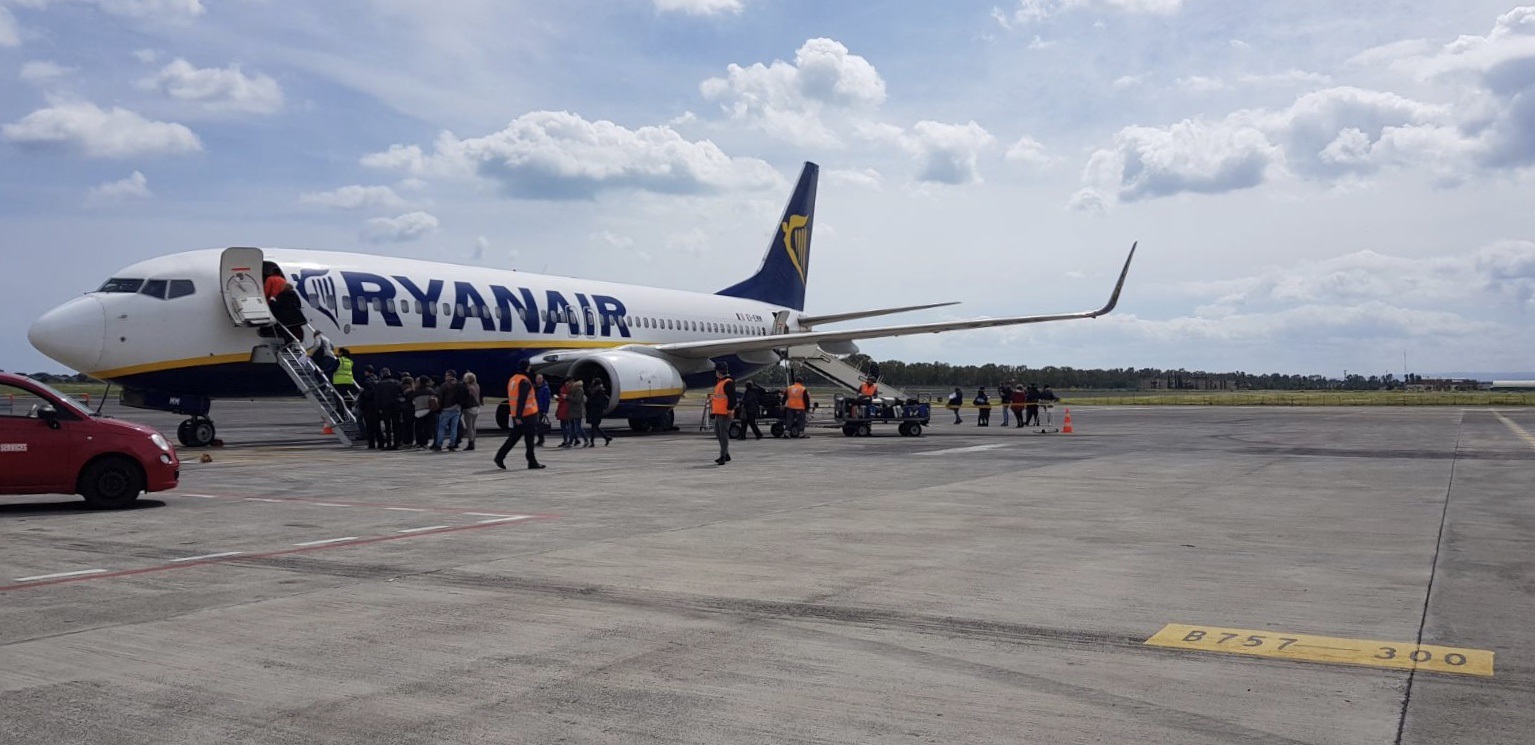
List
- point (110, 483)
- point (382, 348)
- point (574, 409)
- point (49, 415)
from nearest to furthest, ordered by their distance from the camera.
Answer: point (49, 415), point (110, 483), point (574, 409), point (382, 348)

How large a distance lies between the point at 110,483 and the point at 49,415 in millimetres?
922

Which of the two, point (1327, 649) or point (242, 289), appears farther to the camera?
point (242, 289)

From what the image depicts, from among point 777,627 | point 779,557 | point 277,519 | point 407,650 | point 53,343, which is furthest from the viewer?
point 53,343

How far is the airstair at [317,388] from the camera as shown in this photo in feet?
70.8

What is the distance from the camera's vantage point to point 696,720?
4.81 metres

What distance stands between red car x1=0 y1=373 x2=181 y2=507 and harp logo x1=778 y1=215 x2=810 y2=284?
94.3 ft

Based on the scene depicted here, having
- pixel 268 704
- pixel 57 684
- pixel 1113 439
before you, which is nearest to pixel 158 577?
pixel 57 684

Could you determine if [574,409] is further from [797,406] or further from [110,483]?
[110,483]

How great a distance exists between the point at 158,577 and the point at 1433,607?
8.39 meters

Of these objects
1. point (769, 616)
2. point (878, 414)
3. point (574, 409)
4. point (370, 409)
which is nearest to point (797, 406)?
point (878, 414)

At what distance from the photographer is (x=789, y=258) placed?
1587 inches

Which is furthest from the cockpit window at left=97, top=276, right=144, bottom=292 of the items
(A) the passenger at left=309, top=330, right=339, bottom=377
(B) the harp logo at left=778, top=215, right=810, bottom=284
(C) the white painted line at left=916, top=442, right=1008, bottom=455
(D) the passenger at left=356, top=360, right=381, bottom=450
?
(B) the harp logo at left=778, top=215, right=810, bottom=284

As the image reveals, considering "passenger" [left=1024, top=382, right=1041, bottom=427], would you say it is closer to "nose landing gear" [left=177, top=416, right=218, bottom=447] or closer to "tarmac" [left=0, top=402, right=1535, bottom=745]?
"tarmac" [left=0, top=402, right=1535, bottom=745]

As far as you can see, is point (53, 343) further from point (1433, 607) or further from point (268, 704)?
point (1433, 607)
